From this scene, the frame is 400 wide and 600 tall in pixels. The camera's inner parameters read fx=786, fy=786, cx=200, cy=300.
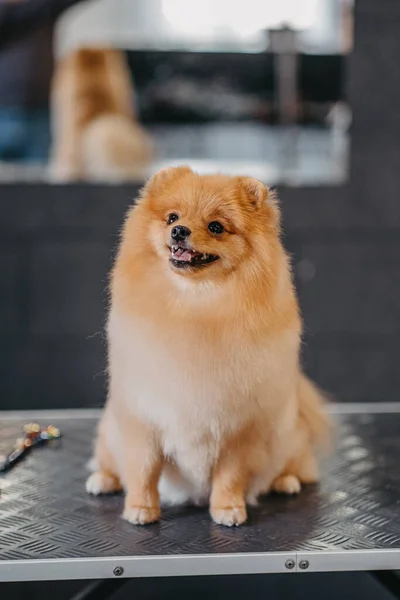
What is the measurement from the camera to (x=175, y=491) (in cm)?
145

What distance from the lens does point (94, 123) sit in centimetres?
302

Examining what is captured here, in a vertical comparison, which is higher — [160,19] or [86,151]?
[160,19]

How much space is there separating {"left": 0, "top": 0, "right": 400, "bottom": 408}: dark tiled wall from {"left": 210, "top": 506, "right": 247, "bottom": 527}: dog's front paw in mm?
1706

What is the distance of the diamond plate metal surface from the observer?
4.14 feet

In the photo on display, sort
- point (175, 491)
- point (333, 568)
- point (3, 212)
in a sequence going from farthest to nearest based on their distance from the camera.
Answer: point (3, 212) → point (175, 491) → point (333, 568)

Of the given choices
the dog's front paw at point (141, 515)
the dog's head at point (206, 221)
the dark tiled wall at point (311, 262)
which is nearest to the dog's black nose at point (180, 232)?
the dog's head at point (206, 221)

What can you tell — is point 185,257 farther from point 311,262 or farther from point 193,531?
point 311,262

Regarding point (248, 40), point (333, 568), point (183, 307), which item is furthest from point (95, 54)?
point (333, 568)

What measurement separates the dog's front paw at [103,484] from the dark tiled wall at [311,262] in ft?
5.00

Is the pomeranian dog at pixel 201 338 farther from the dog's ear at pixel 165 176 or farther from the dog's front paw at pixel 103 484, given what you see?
the dog's front paw at pixel 103 484

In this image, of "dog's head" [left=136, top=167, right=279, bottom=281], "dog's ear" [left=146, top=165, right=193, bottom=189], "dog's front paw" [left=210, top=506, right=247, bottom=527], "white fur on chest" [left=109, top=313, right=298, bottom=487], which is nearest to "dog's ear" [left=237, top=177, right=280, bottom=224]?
"dog's head" [left=136, top=167, right=279, bottom=281]

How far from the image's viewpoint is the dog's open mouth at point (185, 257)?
123cm

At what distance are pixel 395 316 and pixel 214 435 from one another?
78.5 inches

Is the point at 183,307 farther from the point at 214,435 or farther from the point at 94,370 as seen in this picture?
the point at 94,370
